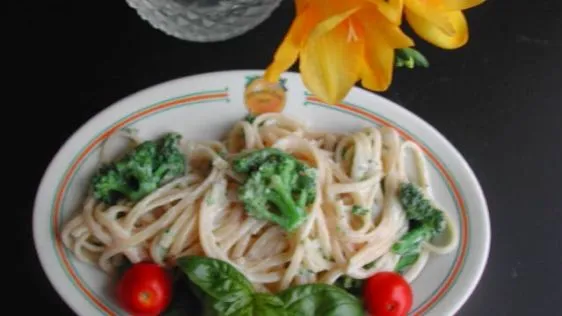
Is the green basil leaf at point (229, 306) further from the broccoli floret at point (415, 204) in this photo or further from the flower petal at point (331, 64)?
the flower petal at point (331, 64)

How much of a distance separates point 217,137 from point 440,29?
0.97m

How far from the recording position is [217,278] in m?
1.57

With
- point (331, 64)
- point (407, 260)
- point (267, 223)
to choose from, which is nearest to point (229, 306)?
point (267, 223)

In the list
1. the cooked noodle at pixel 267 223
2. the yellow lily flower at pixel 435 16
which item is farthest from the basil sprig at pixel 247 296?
the yellow lily flower at pixel 435 16

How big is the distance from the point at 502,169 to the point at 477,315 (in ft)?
1.28

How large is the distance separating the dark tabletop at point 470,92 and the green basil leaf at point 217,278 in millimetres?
424

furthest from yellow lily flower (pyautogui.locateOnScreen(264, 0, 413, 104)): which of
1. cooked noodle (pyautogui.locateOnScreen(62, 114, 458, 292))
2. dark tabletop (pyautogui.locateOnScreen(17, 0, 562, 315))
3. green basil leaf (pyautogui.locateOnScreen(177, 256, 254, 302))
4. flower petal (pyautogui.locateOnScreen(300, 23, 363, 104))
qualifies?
dark tabletop (pyautogui.locateOnScreen(17, 0, 562, 315))

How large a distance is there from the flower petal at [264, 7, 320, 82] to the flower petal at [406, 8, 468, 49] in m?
0.12

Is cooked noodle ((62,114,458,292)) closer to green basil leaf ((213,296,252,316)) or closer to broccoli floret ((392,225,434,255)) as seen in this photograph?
broccoli floret ((392,225,434,255))

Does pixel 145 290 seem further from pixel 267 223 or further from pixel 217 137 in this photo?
pixel 217 137

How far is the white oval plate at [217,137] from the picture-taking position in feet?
5.51

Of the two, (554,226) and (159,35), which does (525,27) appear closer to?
(554,226)

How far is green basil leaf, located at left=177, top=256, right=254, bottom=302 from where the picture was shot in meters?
1.55

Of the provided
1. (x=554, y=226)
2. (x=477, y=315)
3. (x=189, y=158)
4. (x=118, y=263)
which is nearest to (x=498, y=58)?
(x=554, y=226)
